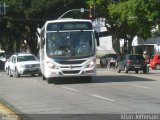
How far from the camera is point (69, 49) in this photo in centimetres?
2844

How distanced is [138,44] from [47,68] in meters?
61.4

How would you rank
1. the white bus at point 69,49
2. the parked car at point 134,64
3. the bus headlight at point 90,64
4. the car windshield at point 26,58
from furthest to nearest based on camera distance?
the parked car at point 134,64
the car windshield at point 26,58
the bus headlight at point 90,64
the white bus at point 69,49

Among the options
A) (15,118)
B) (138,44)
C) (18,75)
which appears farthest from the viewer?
(138,44)

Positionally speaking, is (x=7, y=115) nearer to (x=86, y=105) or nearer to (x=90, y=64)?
(x=86, y=105)

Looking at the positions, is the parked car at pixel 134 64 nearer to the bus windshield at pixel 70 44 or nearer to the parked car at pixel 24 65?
the parked car at pixel 24 65

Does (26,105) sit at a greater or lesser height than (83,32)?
lesser

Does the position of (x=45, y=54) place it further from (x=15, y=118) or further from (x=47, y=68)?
(x=15, y=118)

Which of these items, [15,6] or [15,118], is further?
[15,6]

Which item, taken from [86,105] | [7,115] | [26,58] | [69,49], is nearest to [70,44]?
[69,49]

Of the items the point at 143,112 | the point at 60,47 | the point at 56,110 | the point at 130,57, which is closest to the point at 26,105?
the point at 56,110

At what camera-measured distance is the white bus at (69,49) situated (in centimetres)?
2841

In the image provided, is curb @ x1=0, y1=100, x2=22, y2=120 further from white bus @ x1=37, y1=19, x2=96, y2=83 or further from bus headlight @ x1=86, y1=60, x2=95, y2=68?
bus headlight @ x1=86, y1=60, x2=95, y2=68

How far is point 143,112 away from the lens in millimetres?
14578

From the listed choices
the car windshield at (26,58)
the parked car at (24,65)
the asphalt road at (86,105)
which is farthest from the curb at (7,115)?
the car windshield at (26,58)
